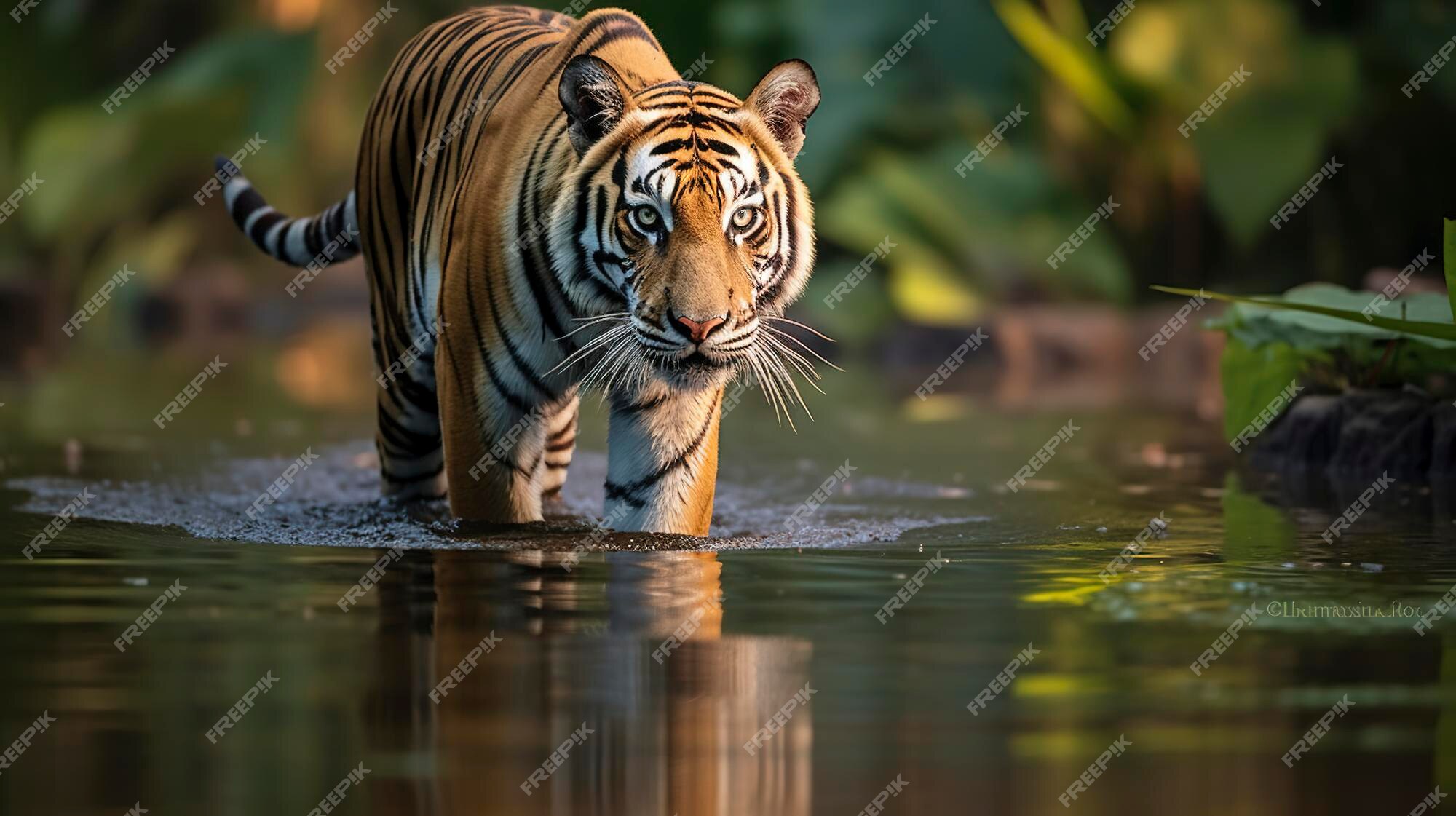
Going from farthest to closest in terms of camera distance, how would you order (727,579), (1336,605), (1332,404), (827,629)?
(1332,404)
(727,579)
(1336,605)
(827,629)

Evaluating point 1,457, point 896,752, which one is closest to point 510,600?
point 896,752

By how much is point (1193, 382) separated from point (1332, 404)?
19.1ft

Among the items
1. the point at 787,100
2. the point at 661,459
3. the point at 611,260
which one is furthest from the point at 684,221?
the point at 661,459

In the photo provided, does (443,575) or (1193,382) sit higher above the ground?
(443,575)

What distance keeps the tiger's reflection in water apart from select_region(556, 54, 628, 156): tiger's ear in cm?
120

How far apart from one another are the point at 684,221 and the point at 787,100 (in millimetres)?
592

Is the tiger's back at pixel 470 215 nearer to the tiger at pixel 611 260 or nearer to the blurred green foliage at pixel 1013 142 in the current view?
the tiger at pixel 611 260

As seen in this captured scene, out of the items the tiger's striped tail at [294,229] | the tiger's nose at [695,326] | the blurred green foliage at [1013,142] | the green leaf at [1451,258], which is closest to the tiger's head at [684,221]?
the tiger's nose at [695,326]

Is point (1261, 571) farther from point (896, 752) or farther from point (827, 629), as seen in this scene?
point (896, 752)

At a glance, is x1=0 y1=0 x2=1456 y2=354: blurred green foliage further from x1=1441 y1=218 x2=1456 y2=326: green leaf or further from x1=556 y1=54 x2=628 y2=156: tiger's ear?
x1=556 y1=54 x2=628 y2=156: tiger's ear

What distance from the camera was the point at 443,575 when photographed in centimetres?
484

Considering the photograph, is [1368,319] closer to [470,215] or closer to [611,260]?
[611,260]

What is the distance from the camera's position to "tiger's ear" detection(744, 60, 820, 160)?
536 centimetres

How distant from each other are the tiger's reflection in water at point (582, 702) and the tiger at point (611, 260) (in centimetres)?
72
